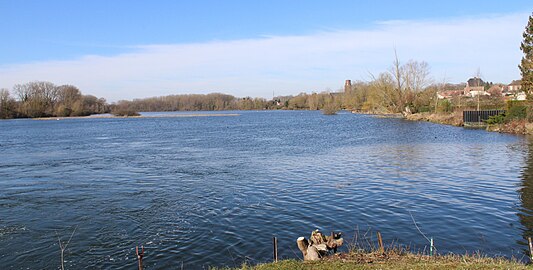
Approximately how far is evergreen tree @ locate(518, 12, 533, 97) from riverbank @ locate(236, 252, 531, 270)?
107 ft

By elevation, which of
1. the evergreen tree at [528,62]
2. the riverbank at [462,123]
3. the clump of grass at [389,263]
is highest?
the evergreen tree at [528,62]

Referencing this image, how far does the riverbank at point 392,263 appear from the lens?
6.98 meters

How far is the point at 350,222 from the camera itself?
1149 cm

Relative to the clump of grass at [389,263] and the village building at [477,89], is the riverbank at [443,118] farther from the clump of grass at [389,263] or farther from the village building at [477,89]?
the clump of grass at [389,263]

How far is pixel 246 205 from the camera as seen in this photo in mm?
13617

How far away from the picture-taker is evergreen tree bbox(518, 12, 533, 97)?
34531 millimetres

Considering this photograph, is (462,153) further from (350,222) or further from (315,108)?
(315,108)

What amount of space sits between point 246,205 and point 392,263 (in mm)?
6952

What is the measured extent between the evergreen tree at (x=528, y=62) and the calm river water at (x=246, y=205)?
12971mm

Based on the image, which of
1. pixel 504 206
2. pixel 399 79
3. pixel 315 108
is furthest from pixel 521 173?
pixel 315 108

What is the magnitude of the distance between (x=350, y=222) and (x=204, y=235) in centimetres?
400

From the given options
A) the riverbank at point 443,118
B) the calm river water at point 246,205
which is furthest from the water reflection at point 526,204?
the riverbank at point 443,118

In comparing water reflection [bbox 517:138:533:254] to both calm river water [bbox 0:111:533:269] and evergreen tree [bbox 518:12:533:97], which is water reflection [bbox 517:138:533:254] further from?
evergreen tree [bbox 518:12:533:97]

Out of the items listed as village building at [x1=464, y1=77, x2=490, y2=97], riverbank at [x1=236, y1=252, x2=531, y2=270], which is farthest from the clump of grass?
village building at [x1=464, y1=77, x2=490, y2=97]
